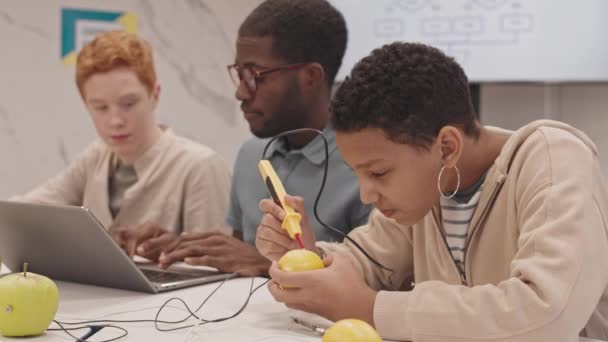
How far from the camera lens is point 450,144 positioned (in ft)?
4.08

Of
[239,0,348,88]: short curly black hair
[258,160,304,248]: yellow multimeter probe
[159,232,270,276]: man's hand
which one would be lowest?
[159,232,270,276]: man's hand

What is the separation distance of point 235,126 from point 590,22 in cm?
149

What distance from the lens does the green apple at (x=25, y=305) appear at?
1.19 m

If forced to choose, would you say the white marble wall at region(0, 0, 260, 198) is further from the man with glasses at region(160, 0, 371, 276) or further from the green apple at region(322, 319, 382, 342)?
the green apple at region(322, 319, 382, 342)

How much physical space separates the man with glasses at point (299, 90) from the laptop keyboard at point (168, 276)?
0.25 m

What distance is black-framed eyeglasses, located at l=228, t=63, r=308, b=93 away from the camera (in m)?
1.90

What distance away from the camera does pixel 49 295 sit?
48.0 inches

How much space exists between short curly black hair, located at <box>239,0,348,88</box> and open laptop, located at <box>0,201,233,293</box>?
1.84 ft

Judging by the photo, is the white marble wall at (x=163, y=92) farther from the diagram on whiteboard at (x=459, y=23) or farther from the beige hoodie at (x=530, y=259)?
the beige hoodie at (x=530, y=259)

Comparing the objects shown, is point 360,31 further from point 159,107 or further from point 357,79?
point 357,79

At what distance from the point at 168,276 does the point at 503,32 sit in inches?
65.0

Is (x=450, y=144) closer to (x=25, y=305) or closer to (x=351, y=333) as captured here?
(x=351, y=333)

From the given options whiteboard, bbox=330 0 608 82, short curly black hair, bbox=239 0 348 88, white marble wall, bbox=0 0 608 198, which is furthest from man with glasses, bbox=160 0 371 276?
white marble wall, bbox=0 0 608 198

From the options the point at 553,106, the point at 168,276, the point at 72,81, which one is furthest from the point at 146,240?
the point at 553,106
